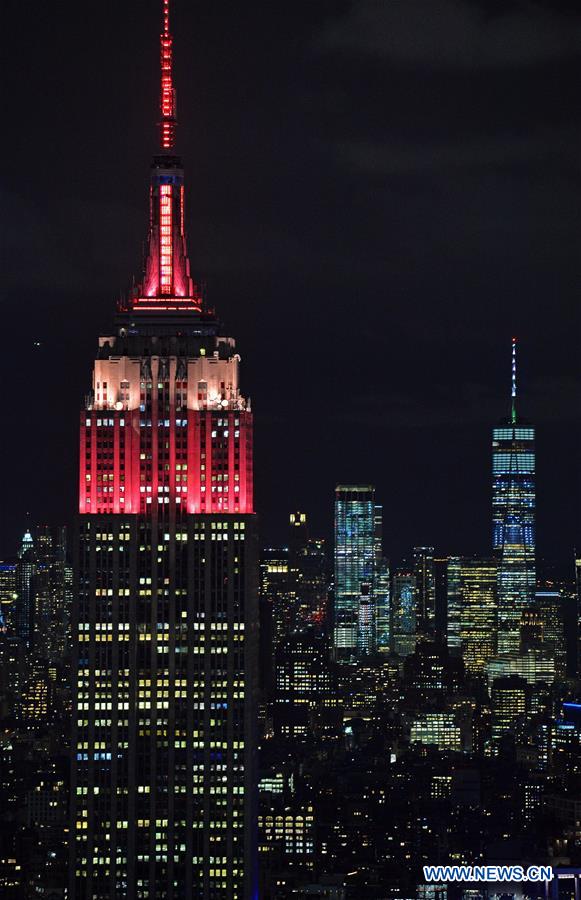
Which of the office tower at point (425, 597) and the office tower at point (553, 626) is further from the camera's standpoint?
the office tower at point (553, 626)

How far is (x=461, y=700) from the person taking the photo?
254 ft

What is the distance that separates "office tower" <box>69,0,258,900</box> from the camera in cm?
3278

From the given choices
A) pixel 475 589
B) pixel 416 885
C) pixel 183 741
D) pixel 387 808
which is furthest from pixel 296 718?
pixel 183 741

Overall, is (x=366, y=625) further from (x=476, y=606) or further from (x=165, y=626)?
(x=165, y=626)

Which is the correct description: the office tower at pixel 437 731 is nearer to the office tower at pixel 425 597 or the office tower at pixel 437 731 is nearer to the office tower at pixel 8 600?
the office tower at pixel 425 597

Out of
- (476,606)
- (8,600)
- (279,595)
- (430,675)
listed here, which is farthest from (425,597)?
(8,600)

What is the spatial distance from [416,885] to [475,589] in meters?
50.8

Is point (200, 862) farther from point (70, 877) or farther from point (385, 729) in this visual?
point (385, 729)

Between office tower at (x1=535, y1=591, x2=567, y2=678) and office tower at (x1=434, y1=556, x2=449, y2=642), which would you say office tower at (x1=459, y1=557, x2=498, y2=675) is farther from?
office tower at (x1=535, y1=591, x2=567, y2=678)

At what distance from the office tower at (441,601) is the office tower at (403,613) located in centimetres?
99

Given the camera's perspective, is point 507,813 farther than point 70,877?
Yes

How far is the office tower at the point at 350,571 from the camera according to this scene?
268 ft

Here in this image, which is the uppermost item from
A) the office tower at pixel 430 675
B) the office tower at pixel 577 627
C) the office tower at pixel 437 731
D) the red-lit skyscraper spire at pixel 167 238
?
the red-lit skyscraper spire at pixel 167 238

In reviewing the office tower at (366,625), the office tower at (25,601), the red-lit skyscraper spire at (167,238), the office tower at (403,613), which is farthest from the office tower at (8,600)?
the red-lit skyscraper spire at (167,238)
